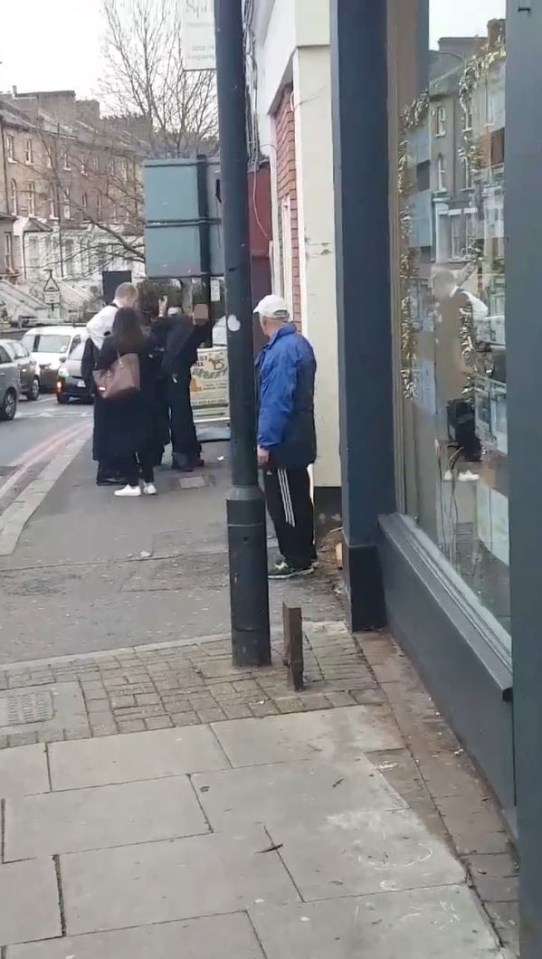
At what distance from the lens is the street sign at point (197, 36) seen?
45.2ft

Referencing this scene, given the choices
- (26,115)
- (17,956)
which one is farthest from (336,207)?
(26,115)

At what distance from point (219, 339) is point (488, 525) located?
16982 millimetres

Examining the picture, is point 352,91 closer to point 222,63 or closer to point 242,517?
point 222,63

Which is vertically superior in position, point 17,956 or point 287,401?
point 287,401

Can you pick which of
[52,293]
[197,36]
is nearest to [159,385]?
[197,36]

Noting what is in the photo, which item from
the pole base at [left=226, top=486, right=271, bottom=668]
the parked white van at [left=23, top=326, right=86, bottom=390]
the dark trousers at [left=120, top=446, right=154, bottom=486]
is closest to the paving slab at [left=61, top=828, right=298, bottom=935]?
the pole base at [left=226, top=486, right=271, bottom=668]

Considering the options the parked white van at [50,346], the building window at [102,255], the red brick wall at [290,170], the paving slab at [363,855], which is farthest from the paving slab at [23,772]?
the building window at [102,255]

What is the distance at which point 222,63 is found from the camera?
550 centimetres

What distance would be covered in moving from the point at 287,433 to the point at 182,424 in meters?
5.36

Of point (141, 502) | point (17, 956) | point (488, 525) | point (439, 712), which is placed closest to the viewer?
point (17, 956)

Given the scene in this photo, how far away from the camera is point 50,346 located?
37.6 metres

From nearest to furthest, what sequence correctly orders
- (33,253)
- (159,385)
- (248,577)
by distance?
(248,577) < (159,385) < (33,253)

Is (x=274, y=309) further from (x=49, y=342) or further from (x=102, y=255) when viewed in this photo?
(x=102, y=255)

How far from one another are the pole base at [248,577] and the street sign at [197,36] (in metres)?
9.32
